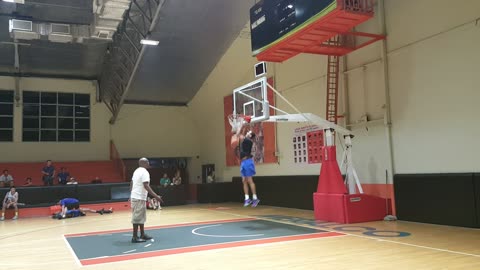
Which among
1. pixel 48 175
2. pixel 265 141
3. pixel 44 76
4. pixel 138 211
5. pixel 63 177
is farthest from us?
pixel 44 76

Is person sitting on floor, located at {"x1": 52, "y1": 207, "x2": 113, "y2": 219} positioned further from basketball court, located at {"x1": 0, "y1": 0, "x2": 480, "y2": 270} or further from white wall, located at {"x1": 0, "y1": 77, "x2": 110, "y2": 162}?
white wall, located at {"x1": 0, "y1": 77, "x2": 110, "y2": 162}

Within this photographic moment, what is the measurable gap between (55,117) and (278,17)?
1446 centimetres

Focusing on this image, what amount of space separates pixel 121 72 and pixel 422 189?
14.0 metres

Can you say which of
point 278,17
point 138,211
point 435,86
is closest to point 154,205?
point 138,211

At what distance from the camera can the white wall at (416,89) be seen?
29.4ft

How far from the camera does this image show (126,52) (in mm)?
17484

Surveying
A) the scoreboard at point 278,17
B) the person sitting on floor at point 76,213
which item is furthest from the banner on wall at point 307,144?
the person sitting on floor at point 76,213

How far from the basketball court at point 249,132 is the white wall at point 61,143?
66 millimetres

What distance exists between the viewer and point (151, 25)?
14891 mm

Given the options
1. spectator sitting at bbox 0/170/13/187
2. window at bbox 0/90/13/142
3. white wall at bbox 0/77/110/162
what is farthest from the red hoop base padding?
window at bbox 0/90/13/142

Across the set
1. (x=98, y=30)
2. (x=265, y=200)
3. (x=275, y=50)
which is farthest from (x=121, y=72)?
(x=275, y=50)

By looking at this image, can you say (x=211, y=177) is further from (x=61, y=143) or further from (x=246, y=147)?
Result: (x=246, y=147)

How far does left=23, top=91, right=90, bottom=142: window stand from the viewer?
2052 centimetres

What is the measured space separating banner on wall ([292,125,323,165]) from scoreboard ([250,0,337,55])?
3.42m
